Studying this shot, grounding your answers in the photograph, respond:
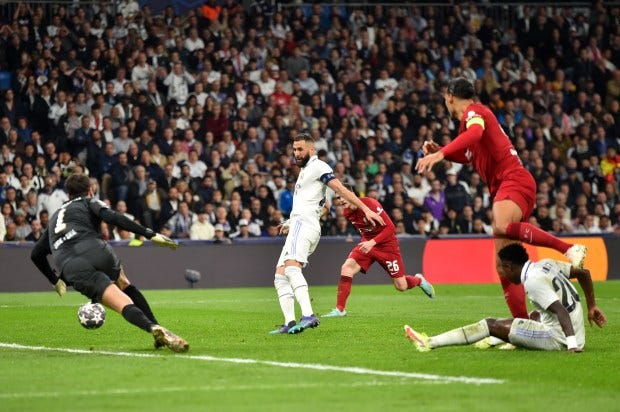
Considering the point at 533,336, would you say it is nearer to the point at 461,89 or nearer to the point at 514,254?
the point at 514,254

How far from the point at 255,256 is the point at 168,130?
3.43 m

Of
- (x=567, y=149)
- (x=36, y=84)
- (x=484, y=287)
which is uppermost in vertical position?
(x=36, y=84)

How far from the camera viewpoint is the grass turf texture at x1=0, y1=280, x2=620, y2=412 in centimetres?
837

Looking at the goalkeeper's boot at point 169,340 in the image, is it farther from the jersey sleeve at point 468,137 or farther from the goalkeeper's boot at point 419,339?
the jersey sleeve at point 468,137

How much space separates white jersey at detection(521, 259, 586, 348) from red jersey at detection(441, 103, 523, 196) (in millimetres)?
1088

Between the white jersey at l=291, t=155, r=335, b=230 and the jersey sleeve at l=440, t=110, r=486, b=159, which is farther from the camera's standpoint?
the white jersey at l=291, t=155, r=335, b=230

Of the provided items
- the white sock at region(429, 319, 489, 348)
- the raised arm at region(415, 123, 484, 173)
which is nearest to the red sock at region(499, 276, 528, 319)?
the white sock at region(429, 319, 489, 348)

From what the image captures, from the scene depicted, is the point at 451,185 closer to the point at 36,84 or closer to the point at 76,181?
the point at 36,84

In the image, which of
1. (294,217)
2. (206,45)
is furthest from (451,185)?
(294,217)

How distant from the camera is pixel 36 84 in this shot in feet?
89.7

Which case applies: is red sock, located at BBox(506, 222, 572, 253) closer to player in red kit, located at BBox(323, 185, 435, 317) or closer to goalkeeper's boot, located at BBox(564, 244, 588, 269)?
goalkeeper's boot, located at BBox(564, 244, 588, 269)

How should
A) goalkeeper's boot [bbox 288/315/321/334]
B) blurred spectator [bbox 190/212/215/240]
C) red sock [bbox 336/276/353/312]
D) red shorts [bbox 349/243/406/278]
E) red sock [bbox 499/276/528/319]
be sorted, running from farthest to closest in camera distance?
blurred spectator [bbox 190/212/215/240] < red shorts [bbox 349/243/406/278] < red sock [bbox 336/276/353/312] < goalkeeper's boot [bbox 288/315/321/334] < red sock [bbox 499/276/528/319]

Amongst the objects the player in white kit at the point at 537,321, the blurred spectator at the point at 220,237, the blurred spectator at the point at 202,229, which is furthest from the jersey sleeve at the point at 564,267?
the blurred spectator at the point at 202,229

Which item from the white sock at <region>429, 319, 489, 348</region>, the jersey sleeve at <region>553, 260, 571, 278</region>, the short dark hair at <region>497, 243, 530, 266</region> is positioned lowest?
the white sock at <region>429, 319, 489, 348</region>
